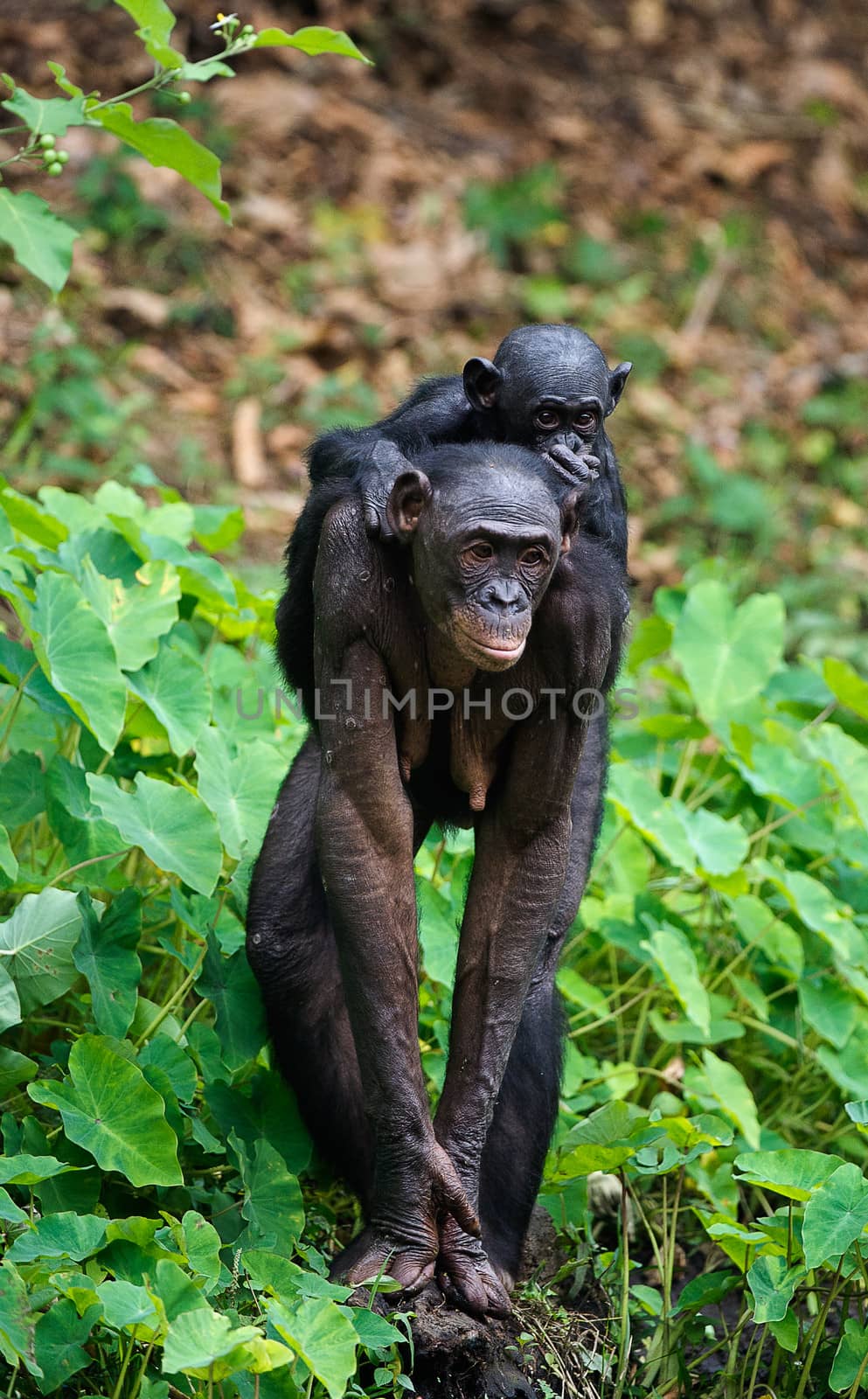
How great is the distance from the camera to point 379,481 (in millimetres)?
4105

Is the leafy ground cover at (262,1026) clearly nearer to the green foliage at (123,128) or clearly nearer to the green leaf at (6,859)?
the green leaf at (6,859)

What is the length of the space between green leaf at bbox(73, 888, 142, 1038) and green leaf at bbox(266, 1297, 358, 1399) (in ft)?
3.82

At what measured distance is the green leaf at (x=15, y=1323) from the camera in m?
3.56

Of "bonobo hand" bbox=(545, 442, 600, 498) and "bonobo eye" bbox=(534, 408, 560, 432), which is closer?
"bonobo hand" bbox=(545, 442, 600, 498)

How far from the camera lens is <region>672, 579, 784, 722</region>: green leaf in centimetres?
708

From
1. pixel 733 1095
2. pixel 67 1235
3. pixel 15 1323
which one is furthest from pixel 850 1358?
pixel 15 1323

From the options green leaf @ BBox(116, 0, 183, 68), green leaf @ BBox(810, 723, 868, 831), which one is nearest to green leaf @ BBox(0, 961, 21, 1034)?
green leaf @ BBox(116, 0, 183, 68)

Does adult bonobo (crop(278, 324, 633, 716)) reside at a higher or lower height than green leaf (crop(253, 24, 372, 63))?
lower

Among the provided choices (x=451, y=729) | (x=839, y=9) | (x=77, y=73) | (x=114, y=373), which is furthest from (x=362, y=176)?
(x=451, y=729)

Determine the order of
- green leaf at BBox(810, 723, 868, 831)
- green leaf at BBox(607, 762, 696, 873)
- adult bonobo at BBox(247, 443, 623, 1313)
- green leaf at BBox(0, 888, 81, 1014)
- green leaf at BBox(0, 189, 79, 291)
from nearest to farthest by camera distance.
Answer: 1. adult bonobo at BBox(247, 443, 623, 1313)
2. green leaf at BBox(0, 888, 81, 1014)
3. green leaf at BBox(0, 189, 79, 291)
4. green leaf at BBox(607, 762, 696, 873)
5. green leaf at BBox(810, 723, 868, 831)

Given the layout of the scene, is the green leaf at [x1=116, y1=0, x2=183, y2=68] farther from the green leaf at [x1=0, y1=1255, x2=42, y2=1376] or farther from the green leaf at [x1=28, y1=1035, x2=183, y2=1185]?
the green leaf at [x1=0, y1=1255, x2=42, y2=1376]

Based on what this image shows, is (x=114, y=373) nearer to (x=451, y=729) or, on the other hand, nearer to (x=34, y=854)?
(x=34, y=854)

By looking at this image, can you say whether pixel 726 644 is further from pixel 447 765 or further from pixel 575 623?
pixel 575 623

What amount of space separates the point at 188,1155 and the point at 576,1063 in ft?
5.28
